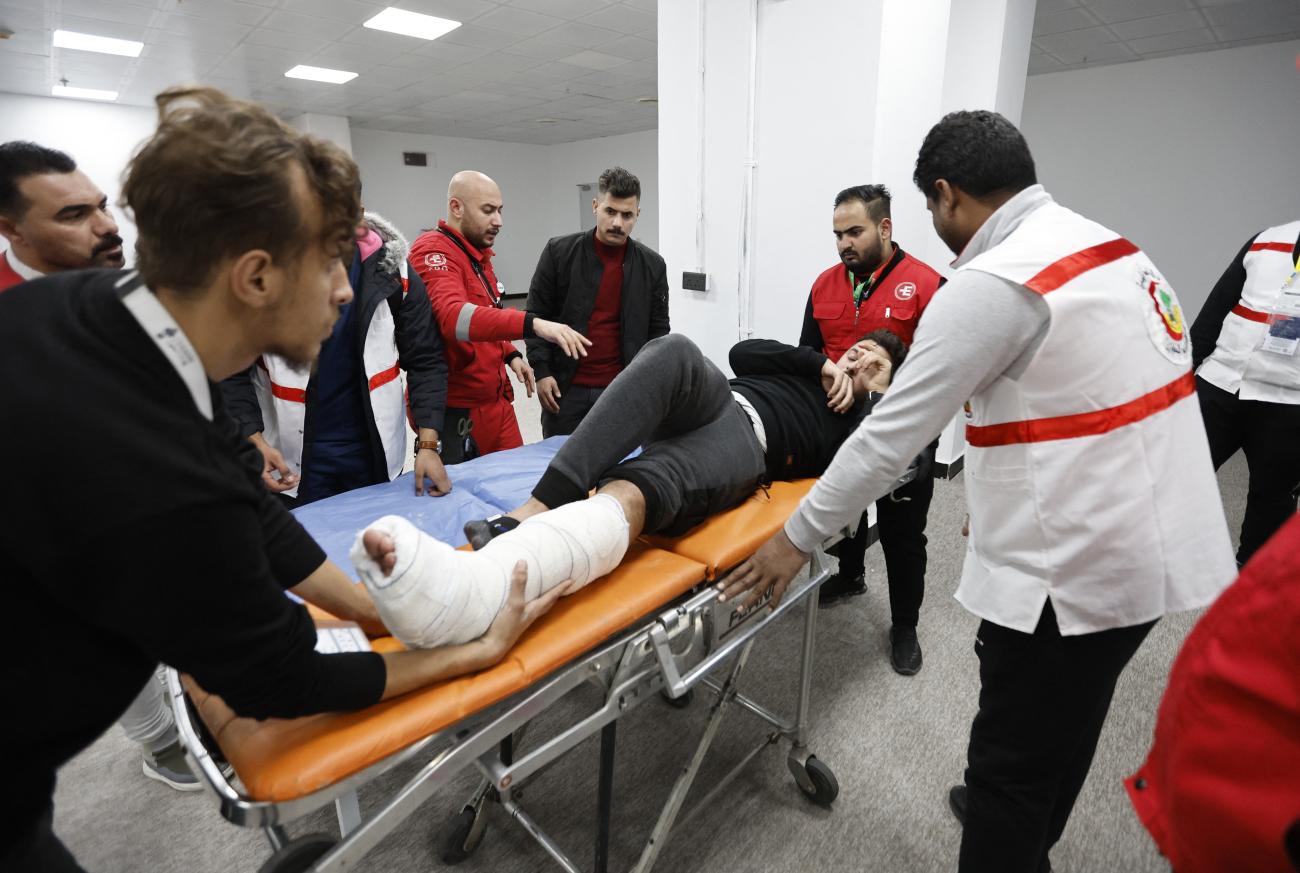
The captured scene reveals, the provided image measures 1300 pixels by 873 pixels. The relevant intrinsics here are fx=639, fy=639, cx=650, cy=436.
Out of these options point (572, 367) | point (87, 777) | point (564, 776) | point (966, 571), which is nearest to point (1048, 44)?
point (572, 367)

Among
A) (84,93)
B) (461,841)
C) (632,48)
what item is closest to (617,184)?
(461,841)

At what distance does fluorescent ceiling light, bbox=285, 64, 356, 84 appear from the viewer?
20.4 feet

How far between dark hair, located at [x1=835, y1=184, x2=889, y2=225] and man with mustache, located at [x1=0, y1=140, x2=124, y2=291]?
82.0 inches

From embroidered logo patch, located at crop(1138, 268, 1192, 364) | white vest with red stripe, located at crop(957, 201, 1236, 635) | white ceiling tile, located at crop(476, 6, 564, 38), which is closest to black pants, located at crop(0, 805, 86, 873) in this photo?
white vest with red stripe, located at crop(957, 201, 1236, 635)

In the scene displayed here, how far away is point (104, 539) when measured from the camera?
0.53 m

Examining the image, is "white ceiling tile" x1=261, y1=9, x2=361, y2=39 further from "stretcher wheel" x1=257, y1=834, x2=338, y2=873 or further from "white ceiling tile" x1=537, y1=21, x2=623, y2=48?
"stretcher wheel" x1=257, y1=834, x2=338, y2=873

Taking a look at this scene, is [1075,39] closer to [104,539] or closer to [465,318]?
[465,318]

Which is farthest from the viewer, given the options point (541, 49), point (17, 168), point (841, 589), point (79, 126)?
point (79, 126)

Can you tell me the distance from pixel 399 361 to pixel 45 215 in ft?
2.62

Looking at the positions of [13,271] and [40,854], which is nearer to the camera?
[40,854]

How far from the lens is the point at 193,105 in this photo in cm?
63

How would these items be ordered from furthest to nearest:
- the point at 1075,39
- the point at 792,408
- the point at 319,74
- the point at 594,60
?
1. the point at 319,74
2. the point at 594,60
3. the point at 1075,39
4. the point at 792,408

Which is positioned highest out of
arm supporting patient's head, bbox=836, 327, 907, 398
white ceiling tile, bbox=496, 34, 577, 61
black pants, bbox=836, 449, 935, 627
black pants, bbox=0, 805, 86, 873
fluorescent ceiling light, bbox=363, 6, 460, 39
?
white ceiling tile, bbox=496, 34, 577, 61

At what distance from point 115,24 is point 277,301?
631 cm
